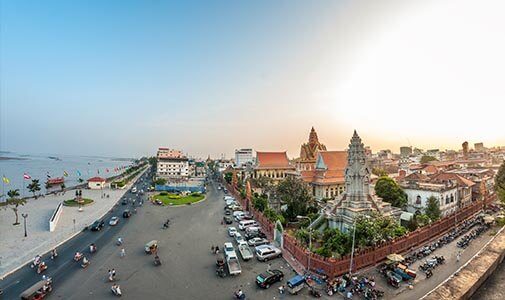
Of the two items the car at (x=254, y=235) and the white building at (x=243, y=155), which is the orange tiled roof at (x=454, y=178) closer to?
the car at (x=254, y=235)

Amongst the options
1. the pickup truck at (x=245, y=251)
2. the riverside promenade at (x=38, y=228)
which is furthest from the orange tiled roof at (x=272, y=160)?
the pickup truck at (x=245, y=251)

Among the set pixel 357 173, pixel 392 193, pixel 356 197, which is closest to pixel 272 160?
pixel 392 193

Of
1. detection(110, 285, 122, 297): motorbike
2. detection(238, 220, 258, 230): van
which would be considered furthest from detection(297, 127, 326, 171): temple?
detection(110, 285, 122, 297): motorbike

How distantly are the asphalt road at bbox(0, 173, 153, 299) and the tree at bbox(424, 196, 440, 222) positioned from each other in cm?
3778

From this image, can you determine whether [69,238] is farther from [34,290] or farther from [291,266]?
[291,266]

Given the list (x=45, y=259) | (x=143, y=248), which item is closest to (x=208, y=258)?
(x=143, y=248)

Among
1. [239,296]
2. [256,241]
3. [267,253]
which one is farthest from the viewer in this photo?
[256,241]

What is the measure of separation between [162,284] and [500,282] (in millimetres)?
18455

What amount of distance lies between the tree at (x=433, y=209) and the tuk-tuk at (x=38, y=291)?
3852cm

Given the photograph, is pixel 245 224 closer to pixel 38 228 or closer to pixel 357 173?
pixel 357 173

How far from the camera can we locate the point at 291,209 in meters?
36.3

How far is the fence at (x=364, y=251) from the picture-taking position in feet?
66.5

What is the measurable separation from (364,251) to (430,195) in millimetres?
21090

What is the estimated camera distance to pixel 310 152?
64.6 m
